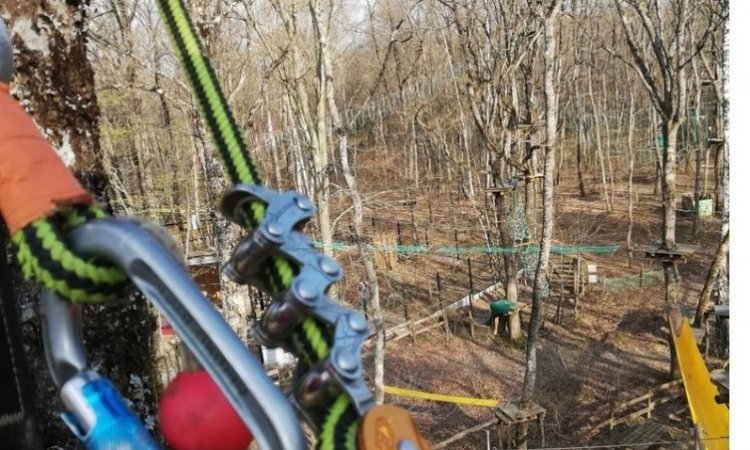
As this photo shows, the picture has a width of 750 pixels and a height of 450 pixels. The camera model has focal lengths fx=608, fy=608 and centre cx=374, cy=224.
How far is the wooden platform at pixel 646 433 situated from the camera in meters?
7.24

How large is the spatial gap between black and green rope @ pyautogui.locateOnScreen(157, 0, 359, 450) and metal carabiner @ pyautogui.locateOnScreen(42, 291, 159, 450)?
0.20m

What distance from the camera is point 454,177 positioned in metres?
20.0

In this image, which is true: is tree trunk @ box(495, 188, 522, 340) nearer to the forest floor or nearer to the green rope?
the forest floor

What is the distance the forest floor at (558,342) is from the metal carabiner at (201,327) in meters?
6.41

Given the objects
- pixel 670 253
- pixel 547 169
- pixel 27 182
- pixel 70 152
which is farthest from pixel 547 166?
pixel 27 182

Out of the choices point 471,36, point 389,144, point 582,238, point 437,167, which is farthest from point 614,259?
point 389,144

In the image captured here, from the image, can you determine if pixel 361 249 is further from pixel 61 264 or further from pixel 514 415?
pixel 61 264

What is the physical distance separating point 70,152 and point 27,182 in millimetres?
386

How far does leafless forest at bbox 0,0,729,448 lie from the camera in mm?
6427

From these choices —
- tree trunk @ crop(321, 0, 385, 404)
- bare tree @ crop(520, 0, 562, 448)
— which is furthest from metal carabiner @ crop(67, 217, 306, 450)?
bare tree @ crop(520, 0, 562, 448)

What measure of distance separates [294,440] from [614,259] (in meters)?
15.4

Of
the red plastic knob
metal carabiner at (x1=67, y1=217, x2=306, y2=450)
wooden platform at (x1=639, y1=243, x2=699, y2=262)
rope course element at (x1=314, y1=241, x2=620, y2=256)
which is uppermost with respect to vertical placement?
metal carabiner at (x1=67, y1=217, x2=306, y2=450)

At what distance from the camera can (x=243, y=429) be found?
604mm

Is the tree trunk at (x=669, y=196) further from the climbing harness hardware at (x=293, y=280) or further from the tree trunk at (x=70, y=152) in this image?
the climbing harness hardware at (x=293, y=280)
